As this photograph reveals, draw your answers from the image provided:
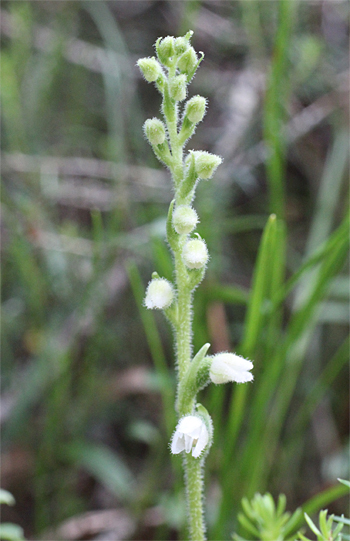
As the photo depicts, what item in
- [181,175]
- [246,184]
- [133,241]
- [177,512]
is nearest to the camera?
[181,175]

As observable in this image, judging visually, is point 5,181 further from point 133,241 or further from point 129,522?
point 129,522

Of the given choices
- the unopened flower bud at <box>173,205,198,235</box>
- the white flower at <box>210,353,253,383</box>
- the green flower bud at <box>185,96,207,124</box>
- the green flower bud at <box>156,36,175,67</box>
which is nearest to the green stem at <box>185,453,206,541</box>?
the white flower at <box>210,353,253,383</box>

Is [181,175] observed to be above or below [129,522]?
above

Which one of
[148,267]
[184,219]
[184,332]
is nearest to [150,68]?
[184,219]

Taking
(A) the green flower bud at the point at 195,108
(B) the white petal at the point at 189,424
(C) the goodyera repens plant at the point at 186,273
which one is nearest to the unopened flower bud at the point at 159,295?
(C) the goodyera repens plant at the point at 186,273

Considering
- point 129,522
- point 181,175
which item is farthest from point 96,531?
point 181,175

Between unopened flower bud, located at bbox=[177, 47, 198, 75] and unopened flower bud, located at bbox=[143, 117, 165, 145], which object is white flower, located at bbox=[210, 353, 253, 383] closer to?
unopened flower bud, located at bbox=[143, 117, 165, 145]

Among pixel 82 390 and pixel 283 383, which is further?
pixel 82 390
